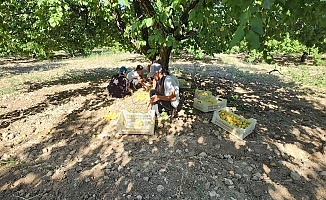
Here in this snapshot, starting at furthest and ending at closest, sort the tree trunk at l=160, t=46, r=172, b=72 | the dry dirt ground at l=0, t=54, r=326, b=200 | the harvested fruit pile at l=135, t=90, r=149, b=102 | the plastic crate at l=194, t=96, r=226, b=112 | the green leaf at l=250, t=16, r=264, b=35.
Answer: the harvested fruit pile at l=135, t=90, r=149, b=102, the tree trunk at l=160, t=46, r=172, b=72, the plastic crate at l=194, t=96, r=226, b=112, the dry dirt ground at l=0, t=54, r=326, b=200, the green leaf at l=250, t=16, r=264, b=35

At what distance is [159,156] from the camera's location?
3279mm

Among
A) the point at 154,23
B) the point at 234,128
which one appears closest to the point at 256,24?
the point at 154,23

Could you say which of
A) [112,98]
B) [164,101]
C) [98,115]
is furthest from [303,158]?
[112,98]

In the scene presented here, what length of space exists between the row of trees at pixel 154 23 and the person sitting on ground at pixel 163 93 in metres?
0.47

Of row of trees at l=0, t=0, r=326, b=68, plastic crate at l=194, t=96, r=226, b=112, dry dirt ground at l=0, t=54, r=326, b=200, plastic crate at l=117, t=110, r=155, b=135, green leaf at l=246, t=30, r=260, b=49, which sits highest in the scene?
row of trees at l=0, t=0, r=326, b=68

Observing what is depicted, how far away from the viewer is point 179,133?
4000mm

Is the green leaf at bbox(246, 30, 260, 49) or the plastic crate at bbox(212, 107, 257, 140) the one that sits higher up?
the green leaf at bbox(246, 30, 260, 49)

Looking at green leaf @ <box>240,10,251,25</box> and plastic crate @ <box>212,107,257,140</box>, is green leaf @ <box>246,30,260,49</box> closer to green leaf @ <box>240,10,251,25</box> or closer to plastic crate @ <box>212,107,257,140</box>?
green leaf @ <box>240,10,251,25</box>

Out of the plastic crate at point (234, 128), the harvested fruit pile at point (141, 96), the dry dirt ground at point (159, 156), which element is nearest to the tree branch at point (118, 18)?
the harvested fruit pile at point (141, 96)

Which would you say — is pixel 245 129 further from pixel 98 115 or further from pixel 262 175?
pixel 98 115

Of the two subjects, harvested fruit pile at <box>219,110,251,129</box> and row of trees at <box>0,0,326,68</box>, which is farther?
harvested fruit pile at <box>219,110,251,129</box>

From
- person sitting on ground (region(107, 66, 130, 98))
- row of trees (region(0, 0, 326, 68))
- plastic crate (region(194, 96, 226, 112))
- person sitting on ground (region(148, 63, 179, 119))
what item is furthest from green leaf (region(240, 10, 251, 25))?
person sitting on ground (region(107, 66, 130, 98))

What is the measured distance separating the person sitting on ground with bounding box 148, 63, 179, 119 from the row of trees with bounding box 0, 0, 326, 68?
47 cm

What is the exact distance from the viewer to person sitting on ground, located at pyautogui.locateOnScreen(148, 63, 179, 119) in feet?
14.1
